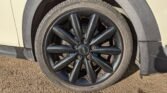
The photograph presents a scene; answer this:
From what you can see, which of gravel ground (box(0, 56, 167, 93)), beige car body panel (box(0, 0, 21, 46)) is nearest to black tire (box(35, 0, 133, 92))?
gravel ground (box(0, 56, 167, 93))

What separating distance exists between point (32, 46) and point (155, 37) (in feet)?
3.98

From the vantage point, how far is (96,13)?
3.28 meters

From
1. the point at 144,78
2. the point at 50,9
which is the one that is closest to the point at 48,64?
the point at 50,9

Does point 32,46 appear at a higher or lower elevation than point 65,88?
higher

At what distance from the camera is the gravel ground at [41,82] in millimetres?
3688

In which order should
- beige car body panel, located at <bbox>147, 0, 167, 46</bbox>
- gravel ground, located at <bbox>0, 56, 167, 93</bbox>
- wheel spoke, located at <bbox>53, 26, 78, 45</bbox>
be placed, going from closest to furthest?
1. beige car body panel, located at <bbox>147, 0, 167, 46</bbox>
2. wheel spoke, located at <bbox>53, 26, 78, 45</bbox>
3. gravel ground, located at <bbox>0, 56, 167, 93</bbox>

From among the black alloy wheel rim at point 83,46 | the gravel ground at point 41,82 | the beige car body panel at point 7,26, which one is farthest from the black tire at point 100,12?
the beige car body panel at point 7,26

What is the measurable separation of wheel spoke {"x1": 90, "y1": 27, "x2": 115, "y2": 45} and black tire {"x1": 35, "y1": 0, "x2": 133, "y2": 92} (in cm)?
8

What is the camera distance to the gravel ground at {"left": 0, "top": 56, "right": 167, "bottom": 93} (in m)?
3.69

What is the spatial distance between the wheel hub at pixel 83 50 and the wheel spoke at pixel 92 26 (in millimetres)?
66

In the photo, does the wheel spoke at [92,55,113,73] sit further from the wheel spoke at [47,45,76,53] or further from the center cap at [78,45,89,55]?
the wheel spoke at [47,45,76,53]

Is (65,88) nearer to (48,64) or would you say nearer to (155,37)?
(48,64)

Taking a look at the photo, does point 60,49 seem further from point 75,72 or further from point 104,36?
point 104,36

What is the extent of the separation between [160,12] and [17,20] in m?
1.34
